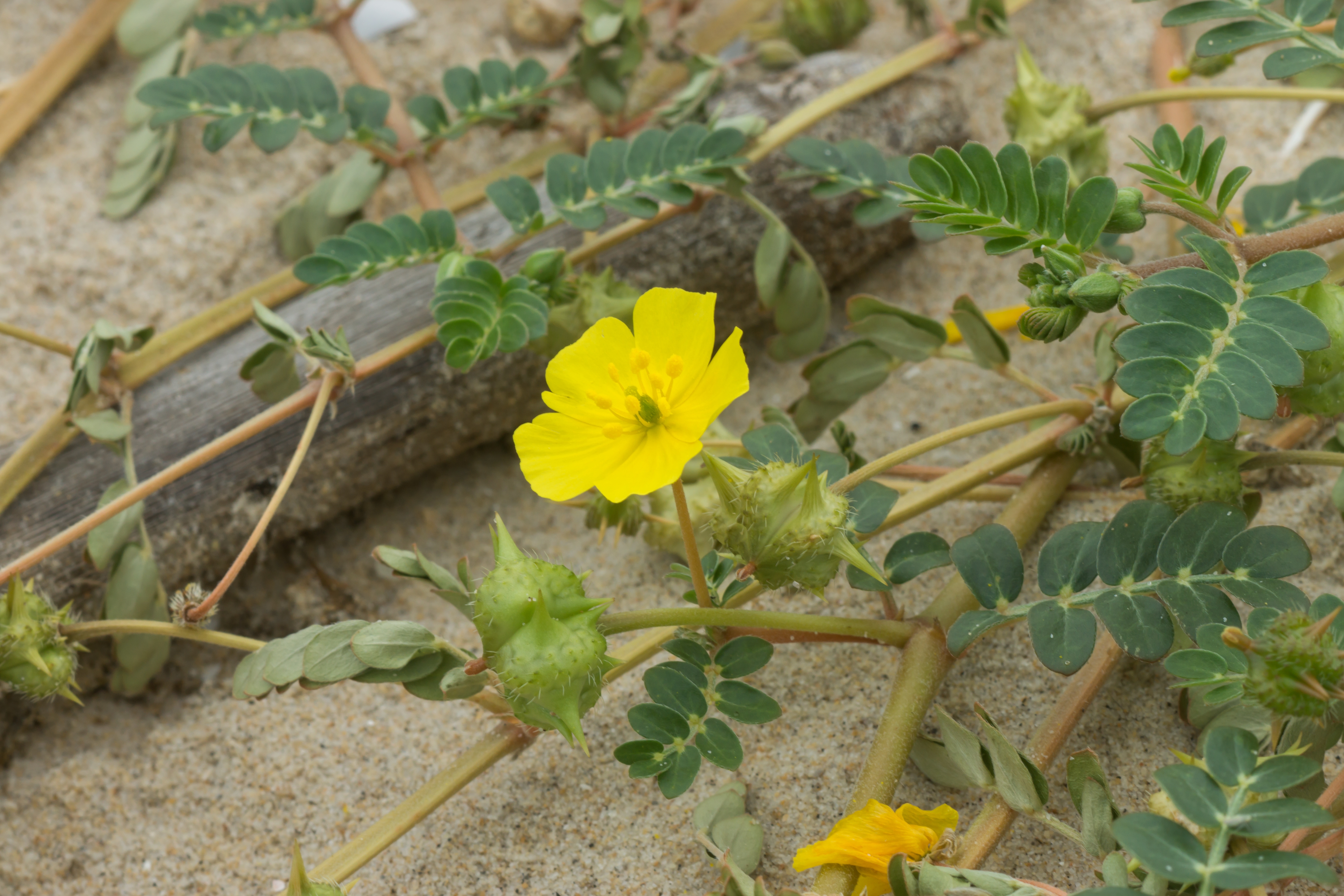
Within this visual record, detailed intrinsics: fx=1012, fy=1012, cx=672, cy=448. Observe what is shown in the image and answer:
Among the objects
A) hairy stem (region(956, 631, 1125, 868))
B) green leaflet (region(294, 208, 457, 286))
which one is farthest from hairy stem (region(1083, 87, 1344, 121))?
green leaflet (region(294, 208, 457, 286))

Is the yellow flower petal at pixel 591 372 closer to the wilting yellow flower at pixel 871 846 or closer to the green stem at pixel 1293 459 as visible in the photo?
the wilting yellow flower at pixel 871 846

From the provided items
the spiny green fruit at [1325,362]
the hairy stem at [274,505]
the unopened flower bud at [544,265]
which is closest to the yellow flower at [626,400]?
the unopened flower bud at [544,265]

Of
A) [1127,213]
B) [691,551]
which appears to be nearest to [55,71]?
[691,551]

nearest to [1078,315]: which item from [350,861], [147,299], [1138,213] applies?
[1138,213]

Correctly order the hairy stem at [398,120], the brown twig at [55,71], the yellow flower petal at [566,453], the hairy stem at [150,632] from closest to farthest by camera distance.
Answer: the yellow flower petal at [566,453]
the hairy stem at [150,632]
the hairy stem at [398,120]
the brown twig at [55,71]

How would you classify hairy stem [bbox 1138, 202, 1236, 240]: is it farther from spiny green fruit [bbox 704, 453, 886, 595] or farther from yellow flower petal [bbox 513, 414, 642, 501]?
yellow flower petal [bbox 513, 414, 642, 501]
